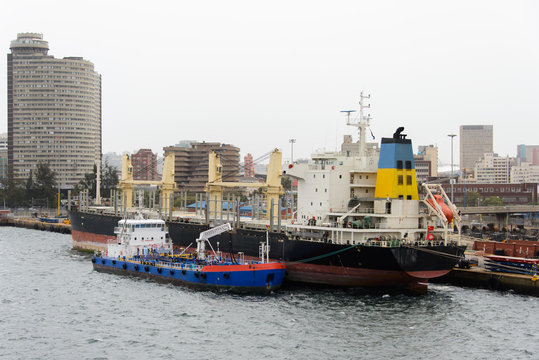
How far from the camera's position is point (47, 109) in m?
161

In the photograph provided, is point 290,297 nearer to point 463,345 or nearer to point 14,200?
point 463,345

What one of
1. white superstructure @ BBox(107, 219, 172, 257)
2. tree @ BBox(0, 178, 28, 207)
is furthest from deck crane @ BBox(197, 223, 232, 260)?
tree @ BBox(0, 178, 28, 207)

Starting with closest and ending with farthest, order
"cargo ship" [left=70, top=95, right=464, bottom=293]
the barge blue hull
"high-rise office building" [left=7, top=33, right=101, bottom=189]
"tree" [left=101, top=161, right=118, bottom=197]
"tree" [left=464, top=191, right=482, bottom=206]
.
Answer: the barge blue hull, "cargo ship" [left=70, top=95, right=464, bottom=293], "tree" [left=464, top=191, right=482, bottom=206], "tree" [left=101, top=161, right=118, bottom=197], "high-rise office building" [left=7, top=33, right=101, bottom=189]

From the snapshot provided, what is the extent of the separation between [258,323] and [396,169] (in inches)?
562

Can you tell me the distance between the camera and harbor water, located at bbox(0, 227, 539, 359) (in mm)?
26672

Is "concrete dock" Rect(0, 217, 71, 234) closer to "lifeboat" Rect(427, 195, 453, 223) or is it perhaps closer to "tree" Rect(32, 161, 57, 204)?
"tree" Rect(32, 161, 57, 204)

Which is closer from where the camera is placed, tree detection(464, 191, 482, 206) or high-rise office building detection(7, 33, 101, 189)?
tree detection(464, 191, 482, 206)

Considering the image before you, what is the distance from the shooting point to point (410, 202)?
39.9 m

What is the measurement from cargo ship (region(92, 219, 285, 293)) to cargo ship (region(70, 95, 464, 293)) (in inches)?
92.1

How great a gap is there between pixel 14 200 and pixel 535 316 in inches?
4717

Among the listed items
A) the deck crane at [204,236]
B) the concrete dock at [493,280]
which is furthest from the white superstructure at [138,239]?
the concrete dock at [493,280]

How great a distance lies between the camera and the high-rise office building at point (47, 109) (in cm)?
15975

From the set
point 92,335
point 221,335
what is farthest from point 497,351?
point 92,335

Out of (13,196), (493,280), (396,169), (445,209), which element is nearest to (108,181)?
(13,196)
